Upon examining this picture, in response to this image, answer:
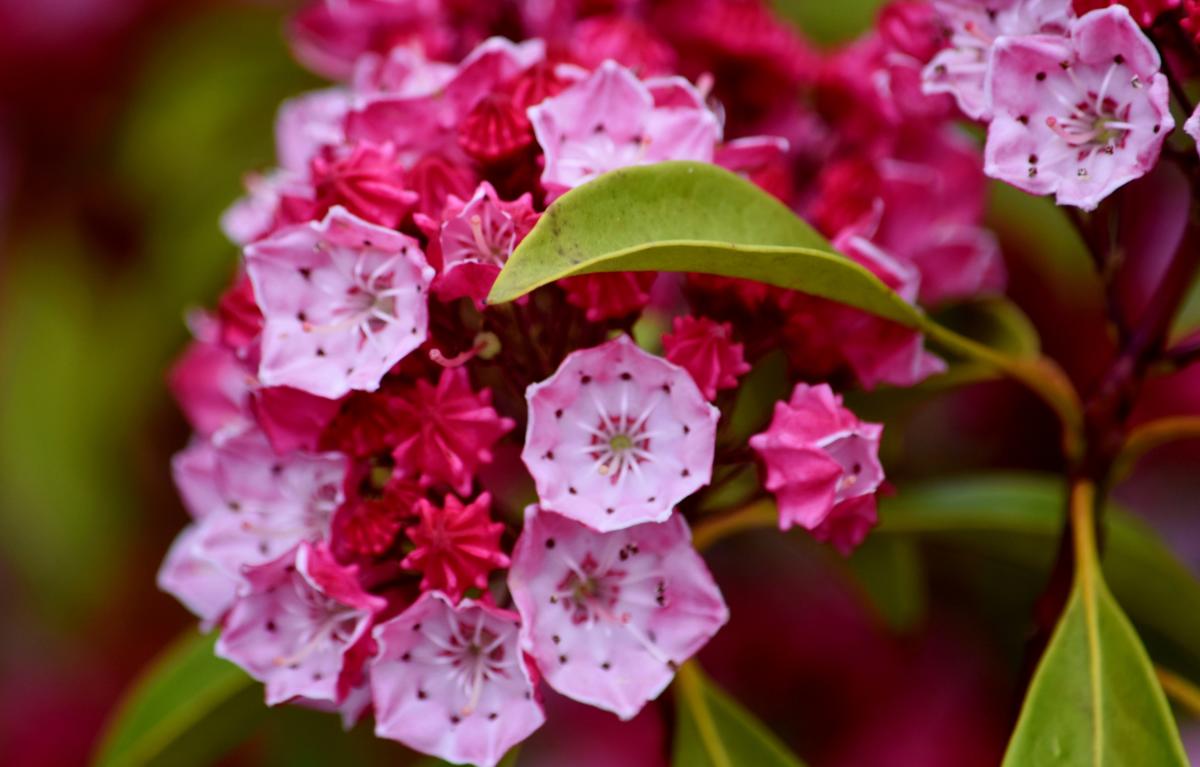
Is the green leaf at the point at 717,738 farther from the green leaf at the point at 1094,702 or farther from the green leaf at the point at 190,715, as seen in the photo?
the green leaf at the point at 190,715

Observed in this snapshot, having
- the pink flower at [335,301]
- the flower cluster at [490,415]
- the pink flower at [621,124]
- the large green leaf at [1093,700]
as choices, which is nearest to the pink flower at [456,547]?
the flower cluster at [490,415]

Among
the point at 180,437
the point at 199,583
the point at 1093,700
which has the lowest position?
the point at 180,437

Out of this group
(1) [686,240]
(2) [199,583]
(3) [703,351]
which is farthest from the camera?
(2) [199,583]

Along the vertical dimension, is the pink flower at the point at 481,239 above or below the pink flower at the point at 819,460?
above

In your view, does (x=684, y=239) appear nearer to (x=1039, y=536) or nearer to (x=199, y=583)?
(x=199, y=583)

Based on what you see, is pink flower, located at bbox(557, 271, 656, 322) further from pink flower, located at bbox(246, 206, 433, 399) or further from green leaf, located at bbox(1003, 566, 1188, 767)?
green leaf, located at bbox(1003, 566, 1188, 767)

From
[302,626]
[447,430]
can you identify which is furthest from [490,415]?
[302,626]
